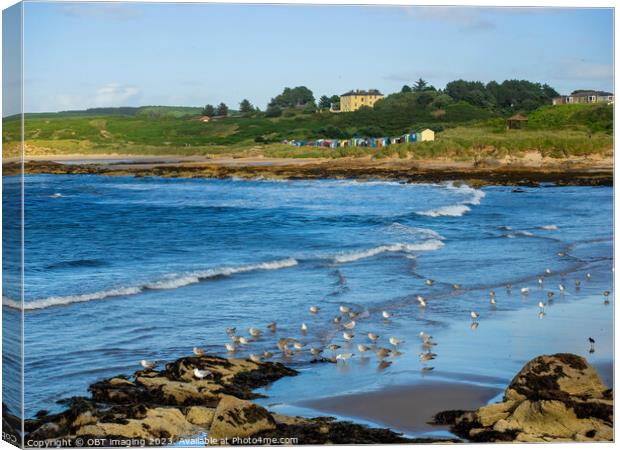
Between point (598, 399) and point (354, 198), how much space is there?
3.40 metres

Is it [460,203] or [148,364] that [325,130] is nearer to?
[460,203]

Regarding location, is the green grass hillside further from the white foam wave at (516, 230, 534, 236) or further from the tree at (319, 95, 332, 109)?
the white foam wave at (516, 230, 534, 236)

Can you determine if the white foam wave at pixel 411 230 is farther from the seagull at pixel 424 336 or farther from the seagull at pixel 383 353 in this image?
the seagull at pixel 383 353

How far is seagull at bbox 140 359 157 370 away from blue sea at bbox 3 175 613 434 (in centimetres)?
9

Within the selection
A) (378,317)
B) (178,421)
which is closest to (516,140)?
(378,317)

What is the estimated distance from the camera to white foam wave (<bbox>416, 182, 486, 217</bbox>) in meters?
15.3

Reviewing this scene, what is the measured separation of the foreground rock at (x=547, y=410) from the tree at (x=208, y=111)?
3988 mm

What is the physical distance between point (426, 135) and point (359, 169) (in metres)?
0.87

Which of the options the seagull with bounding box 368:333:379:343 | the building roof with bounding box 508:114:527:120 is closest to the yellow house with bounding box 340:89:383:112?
the building roof with bounding box 508:114:527:120

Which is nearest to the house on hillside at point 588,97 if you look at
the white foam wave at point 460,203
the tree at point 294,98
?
the white foam wave at point 460,203

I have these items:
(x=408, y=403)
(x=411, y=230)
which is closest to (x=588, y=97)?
(x=411, y=230)

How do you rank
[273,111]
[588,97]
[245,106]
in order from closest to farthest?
[245,106] < [273,111] < [588,97]

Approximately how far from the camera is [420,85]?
49.6 ft

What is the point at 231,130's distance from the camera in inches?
597
